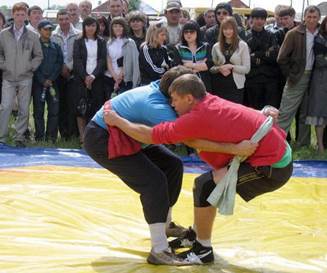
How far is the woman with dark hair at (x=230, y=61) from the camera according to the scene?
23.6 feet

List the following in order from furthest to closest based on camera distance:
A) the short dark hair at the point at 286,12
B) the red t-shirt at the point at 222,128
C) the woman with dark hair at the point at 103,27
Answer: the woman with dark hair at the point at 103,27 < the short dark hair at the point at 286,12 < the red t-shirt at the point at 222,128

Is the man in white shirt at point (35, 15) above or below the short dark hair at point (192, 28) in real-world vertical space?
above

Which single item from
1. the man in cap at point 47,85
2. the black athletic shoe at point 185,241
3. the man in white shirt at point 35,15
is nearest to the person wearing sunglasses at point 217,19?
the man in cap at point 47,85

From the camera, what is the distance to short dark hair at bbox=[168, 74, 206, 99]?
3.39 m

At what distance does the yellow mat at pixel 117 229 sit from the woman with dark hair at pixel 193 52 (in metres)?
1.95

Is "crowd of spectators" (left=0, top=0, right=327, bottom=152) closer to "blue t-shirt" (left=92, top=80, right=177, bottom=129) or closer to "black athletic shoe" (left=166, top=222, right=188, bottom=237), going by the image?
"black athletic shoe" (left=166, top=222, right=188, bottom=237)

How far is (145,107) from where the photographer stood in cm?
356

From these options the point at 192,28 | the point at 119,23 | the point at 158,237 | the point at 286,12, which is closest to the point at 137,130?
the point at 158,237

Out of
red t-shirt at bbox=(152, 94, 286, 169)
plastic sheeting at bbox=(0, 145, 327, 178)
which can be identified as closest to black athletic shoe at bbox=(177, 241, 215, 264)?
red t-shirt at bbox=(152, 94, 286, 169)

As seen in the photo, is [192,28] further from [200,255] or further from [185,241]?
[200,255]

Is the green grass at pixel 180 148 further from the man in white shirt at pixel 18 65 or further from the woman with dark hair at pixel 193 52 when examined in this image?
the woman with dark hair at pixel 193 52

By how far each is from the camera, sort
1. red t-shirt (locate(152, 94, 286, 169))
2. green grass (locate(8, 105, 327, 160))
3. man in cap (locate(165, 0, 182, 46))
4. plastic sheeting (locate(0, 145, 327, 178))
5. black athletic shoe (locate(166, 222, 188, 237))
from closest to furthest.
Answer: red t-shirt (locate(152, 94, 286, 169)), black athletic shoe (locate(166, 222, 188, 237)), plastic sheeting (locate(0, 145, 327, 178)), green grass (locate(8, 105, 327, 160)), man in cap (locate(165, 0, 182, 46))

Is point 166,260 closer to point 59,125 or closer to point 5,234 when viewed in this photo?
point 5,234

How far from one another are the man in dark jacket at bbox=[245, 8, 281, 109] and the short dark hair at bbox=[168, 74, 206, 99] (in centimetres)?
439
